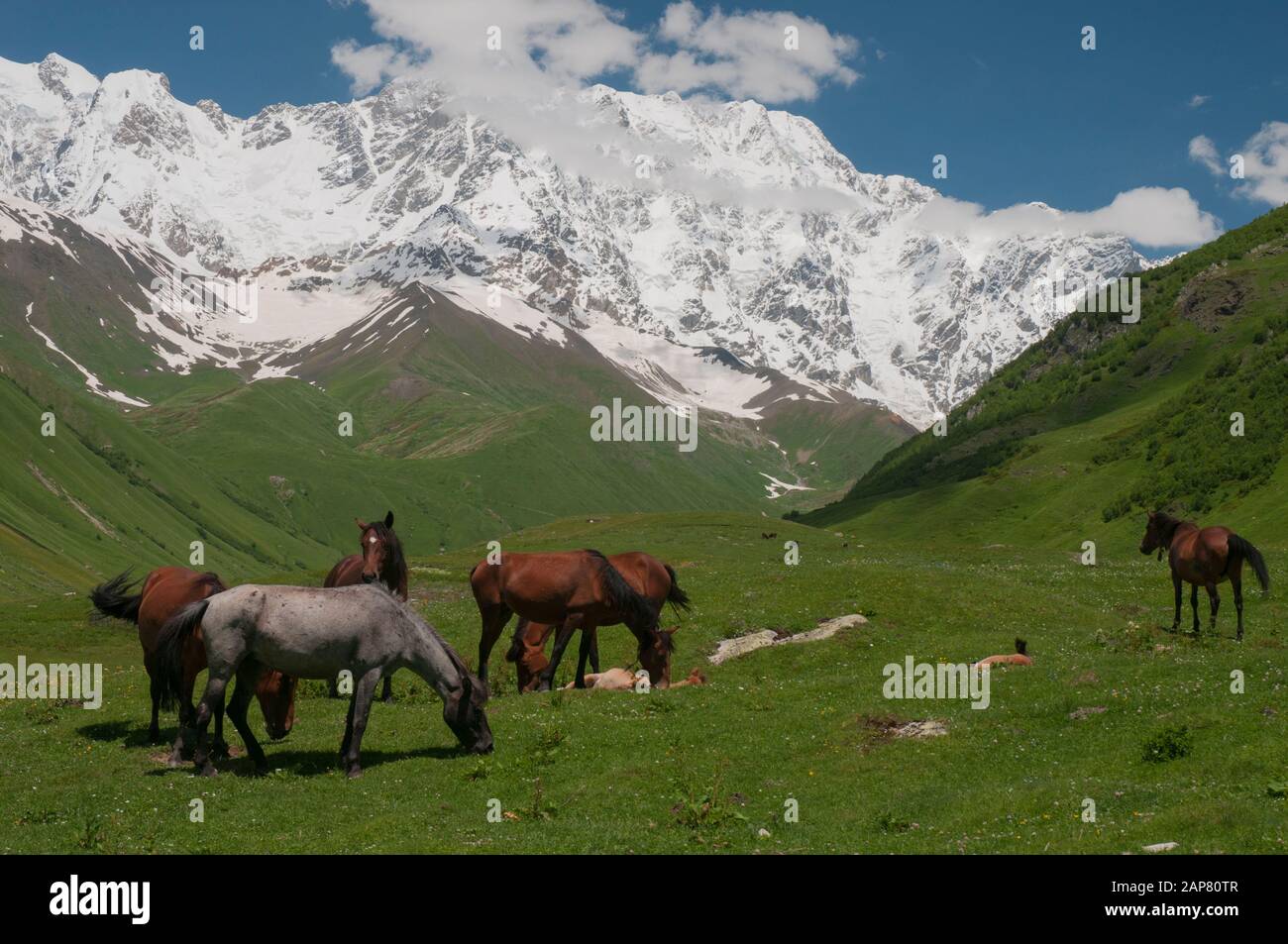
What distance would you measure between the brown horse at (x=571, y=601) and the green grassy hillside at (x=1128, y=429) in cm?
6163

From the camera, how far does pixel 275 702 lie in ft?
88.8

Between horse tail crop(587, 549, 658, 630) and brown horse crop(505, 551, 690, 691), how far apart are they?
1.88 m

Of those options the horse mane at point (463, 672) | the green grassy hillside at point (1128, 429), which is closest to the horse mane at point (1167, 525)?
the horse mane at point (463, 672)

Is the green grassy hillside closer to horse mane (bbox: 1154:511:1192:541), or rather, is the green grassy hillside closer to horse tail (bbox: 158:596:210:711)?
horse mane (bbox: 1154:511:1192:541)

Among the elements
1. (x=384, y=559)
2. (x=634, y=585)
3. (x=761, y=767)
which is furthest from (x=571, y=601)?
(x=761, y=767)

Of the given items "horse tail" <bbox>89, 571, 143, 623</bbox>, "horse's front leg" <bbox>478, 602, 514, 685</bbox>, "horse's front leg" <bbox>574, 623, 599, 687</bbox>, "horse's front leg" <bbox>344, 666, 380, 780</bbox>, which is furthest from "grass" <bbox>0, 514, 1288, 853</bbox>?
"horse tail" <bbox>89, 571, 143, 623</bbox>

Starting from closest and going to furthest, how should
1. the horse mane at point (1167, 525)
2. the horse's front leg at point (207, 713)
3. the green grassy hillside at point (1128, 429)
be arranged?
the horse's front leg at point (207, 713)
the horse mane at point (1167, 525)
the green grassy hillside at point (1128, 429)

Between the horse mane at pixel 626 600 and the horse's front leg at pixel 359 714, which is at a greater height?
the horse mane at pixel 626 600

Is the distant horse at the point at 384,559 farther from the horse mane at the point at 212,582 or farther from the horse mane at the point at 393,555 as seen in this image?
the horse mane at the point at 212,582

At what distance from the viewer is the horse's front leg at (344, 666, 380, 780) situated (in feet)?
76.3

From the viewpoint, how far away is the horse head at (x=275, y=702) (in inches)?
1065

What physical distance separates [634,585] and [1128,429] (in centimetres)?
10184
